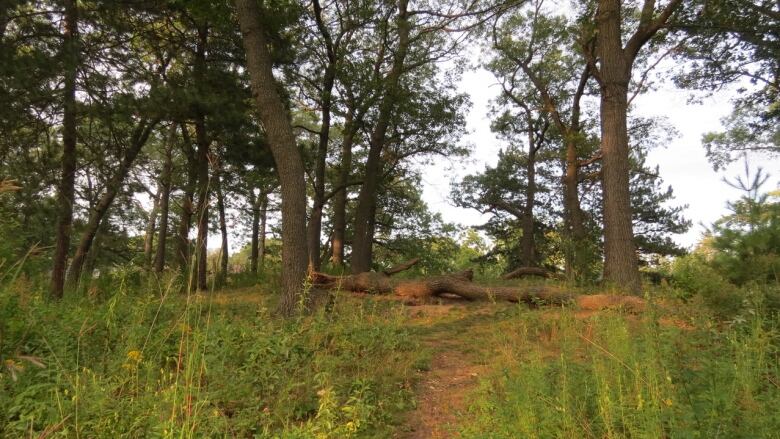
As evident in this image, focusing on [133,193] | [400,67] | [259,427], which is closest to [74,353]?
[259,427]

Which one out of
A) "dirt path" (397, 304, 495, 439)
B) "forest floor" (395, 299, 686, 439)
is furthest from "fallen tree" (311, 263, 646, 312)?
"dirt path" (397, 304, 495, 439)

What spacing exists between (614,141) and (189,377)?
866cm

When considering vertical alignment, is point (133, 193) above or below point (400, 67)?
below

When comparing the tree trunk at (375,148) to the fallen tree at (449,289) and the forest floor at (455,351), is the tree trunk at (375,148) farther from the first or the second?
the forest floor at (455,351)

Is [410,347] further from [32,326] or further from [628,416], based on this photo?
[32,326]

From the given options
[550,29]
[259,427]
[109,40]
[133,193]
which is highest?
[550,29]

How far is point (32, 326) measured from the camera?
3.22m

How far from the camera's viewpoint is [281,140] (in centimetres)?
635

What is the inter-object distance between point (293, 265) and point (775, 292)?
551 centimetres

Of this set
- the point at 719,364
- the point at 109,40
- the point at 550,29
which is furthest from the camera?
the point at 550,29

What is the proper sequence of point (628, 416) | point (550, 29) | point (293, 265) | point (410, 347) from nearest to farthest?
point (628, 416), point (410, 347), point (293, 265), point (550, 29)

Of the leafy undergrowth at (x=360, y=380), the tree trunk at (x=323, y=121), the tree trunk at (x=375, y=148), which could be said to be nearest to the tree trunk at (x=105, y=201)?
the tree trunk at (x=323, y=121)

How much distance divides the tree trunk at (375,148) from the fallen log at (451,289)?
4.25 metres

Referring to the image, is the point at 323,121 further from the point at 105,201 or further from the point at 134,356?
the point at 134,356
